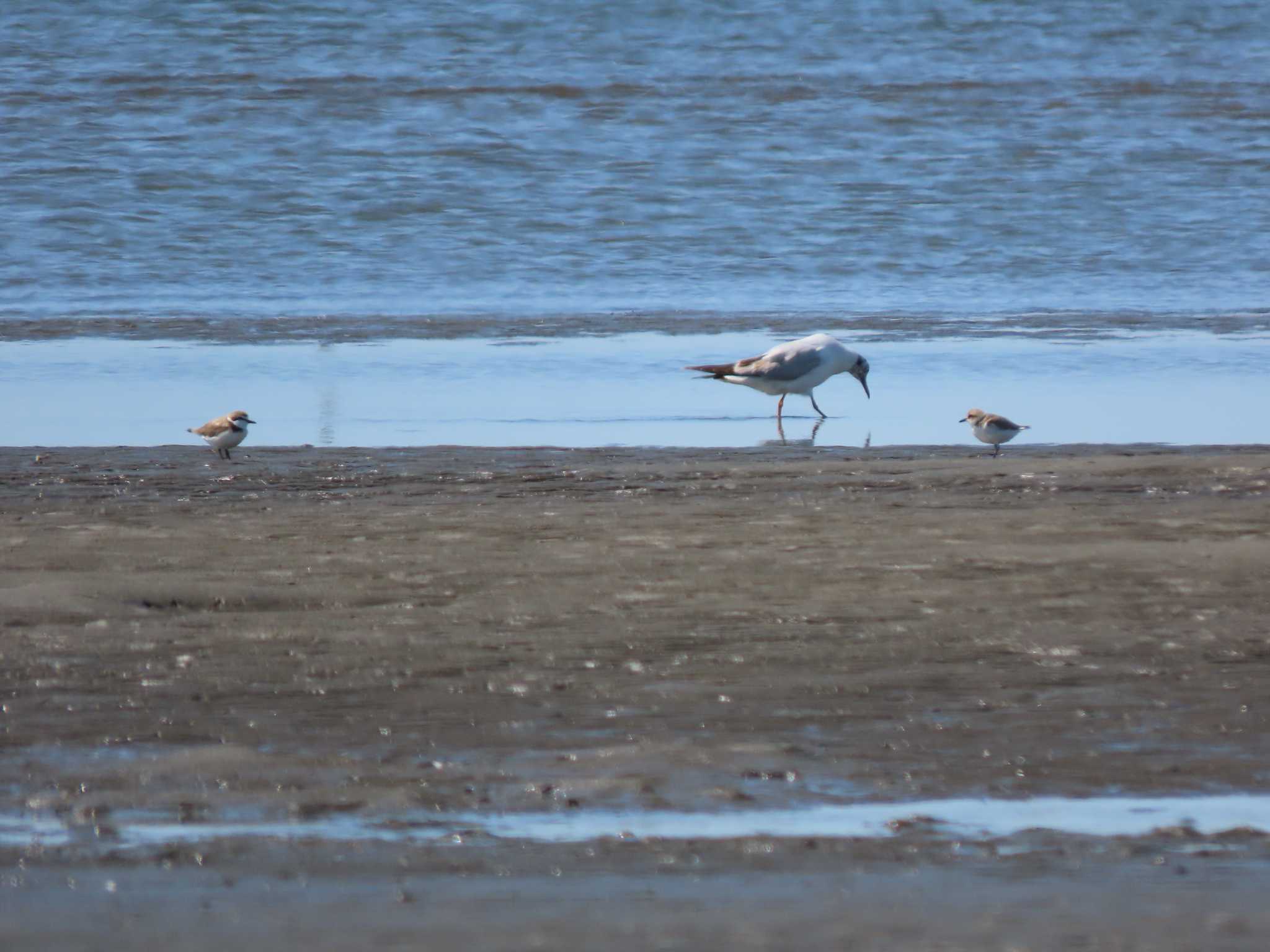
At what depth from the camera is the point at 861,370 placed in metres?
11.3

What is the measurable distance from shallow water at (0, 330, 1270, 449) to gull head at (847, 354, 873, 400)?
9 cm

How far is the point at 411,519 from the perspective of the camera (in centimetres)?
689

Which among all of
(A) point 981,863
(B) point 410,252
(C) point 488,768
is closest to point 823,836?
(A) point 981,863

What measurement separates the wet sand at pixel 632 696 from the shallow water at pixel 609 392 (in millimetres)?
1718

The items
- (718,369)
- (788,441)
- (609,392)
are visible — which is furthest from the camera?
(718,369)

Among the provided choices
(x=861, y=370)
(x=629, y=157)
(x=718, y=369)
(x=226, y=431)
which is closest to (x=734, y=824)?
(x=226, y=431)

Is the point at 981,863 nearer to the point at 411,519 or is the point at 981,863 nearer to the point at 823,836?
the point at 823,836

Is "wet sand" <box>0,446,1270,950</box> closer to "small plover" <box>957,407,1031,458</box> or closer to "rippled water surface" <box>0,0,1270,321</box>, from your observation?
"small plover" <box>957,407,1031,458</box>

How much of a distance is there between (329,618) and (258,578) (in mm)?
610

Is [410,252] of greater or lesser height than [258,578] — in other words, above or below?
above

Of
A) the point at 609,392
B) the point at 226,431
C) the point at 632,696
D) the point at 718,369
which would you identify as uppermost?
the point at 718,369

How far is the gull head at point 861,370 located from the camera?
1118 centimetres

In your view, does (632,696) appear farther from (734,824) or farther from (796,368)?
(796,368)

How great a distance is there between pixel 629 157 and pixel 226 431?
17526 millimetres
